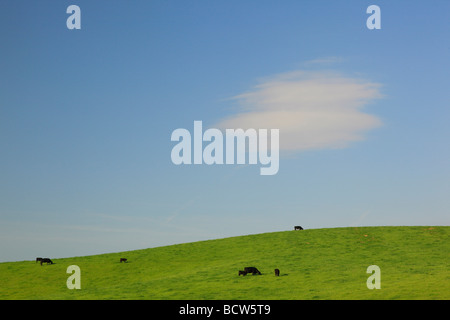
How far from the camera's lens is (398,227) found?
219 ft

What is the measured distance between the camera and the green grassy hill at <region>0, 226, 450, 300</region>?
3349cm

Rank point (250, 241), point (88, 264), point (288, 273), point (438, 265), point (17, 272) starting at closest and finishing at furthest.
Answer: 1. point (288, 273)
2. point (438, 265)
3. point (17, 272)
4. point (88, 264)
5. point (250, 241)

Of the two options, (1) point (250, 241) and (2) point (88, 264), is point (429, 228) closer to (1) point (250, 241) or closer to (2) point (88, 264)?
(1) point (250, 241)

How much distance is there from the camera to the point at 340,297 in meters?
29.7

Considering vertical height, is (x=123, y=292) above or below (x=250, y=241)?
below

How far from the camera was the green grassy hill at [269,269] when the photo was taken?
33.5 m

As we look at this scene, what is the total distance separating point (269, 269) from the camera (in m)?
43.9

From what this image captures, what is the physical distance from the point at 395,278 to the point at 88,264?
34042 mm
